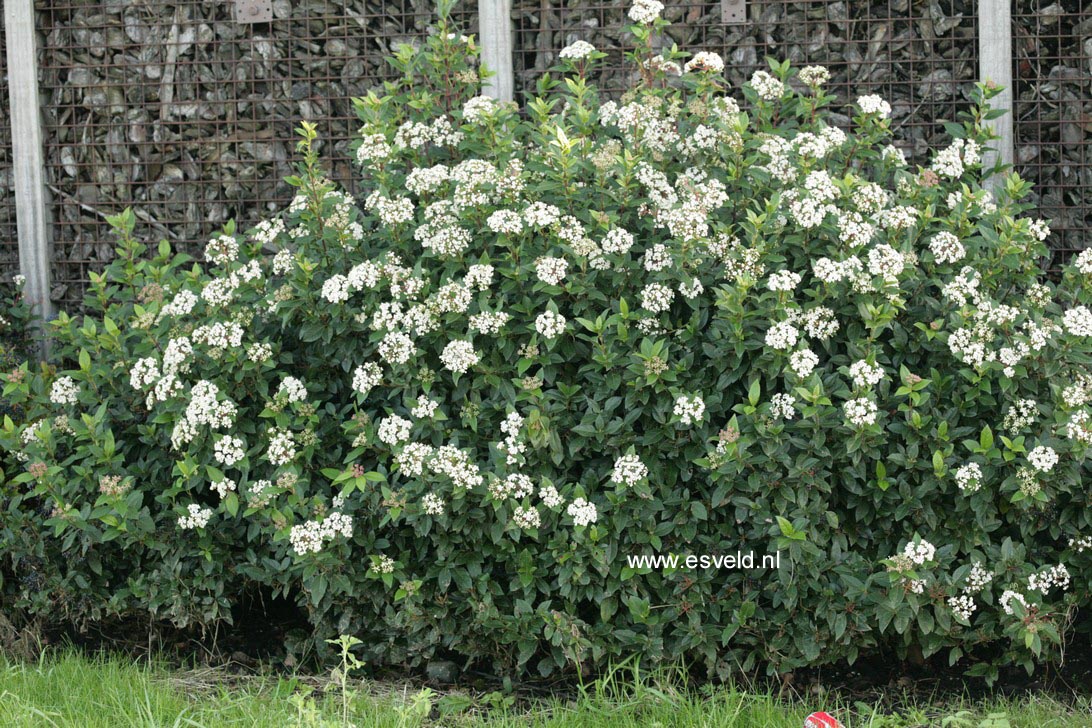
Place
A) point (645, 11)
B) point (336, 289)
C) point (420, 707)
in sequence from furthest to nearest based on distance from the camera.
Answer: point (645, 11)
point (336, 289)
point (420, 707)

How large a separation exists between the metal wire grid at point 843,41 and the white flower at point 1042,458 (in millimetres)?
1750

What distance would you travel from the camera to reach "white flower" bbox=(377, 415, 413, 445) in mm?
3270

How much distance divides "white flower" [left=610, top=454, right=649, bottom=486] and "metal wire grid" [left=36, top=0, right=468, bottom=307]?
2.13 m

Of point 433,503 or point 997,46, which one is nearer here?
point 433,503

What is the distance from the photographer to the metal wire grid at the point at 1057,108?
4410 mm

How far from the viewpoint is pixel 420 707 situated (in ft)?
9.50

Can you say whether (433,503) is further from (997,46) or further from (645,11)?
(997,46)

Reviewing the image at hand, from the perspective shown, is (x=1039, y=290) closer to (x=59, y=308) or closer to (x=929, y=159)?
(x=929, y=159)

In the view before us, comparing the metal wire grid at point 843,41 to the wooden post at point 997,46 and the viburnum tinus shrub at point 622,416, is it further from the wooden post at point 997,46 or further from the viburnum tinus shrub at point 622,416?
the viburnum tinus shrub at point 622,416

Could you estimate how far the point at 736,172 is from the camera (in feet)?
11.7

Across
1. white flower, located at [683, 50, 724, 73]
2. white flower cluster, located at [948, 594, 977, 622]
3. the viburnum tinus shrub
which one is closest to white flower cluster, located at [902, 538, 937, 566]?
the viburnum tinus shrub

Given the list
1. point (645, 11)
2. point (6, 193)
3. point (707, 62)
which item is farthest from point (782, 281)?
point (6, 193)

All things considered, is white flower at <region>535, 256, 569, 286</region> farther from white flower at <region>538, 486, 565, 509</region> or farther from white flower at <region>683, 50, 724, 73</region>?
white flower at <region>683, 50, 724, 73</region>

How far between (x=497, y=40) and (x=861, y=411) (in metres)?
2.32
